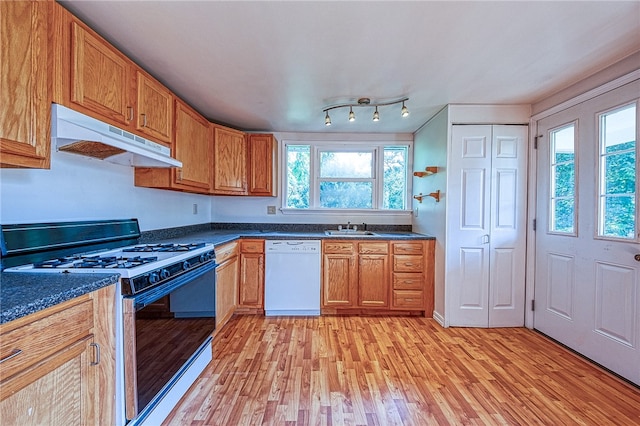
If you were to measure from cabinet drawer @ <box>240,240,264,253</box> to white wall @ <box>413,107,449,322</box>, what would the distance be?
1920 millimetres

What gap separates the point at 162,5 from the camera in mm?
1365

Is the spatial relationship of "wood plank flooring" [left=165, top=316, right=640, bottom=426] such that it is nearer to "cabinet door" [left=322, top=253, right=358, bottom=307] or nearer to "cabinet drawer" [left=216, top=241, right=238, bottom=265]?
"cabinet door" [left=322, top=253, right=358, bottom=307]

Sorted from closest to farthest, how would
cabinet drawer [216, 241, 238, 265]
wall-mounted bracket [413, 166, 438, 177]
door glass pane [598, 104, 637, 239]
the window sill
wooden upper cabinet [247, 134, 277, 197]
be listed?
1. door glass pane [598, 104, 637, 239]
2. cabinet drawer [216, 241, 238, 265]
3. wall-mounted bracket [413, 166, 438, 177]
4. wooden upper cabinet [247, 134, 277, 197]
5. the window sill

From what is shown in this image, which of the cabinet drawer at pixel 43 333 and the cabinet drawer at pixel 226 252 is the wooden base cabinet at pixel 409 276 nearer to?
the cabinet drawer at pixel 226 252

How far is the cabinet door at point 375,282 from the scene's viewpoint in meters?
2.96

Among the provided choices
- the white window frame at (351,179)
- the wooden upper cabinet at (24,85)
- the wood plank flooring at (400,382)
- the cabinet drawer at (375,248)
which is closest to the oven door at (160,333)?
the wood plank flooring at (400,382)

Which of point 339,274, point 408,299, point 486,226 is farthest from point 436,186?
point 339,274

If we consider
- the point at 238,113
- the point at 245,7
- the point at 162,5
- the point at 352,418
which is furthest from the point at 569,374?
the point at 238,113

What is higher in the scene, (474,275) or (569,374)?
(474,275)

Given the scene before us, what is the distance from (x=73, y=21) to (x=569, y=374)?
3746 millimetres

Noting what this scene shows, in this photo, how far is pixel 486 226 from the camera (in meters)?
2.66

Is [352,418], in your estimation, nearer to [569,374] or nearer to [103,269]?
[103,269]

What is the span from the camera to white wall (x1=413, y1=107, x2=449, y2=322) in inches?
108

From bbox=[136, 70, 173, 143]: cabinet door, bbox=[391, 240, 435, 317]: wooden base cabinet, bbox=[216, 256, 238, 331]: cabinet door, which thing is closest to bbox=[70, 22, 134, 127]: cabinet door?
bbox=[136, 70, 173, 143]: cabinet door
